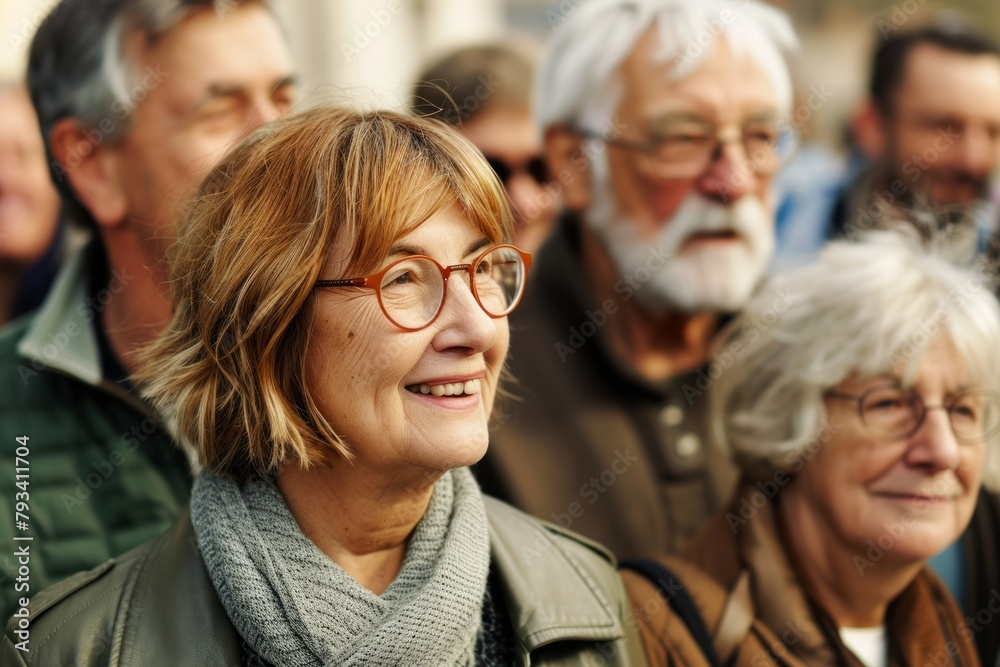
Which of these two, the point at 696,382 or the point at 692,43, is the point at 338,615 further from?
the point at 692,43

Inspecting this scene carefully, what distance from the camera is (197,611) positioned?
195 cm

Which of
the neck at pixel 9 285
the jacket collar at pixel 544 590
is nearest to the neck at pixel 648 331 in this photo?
the jacket collar at pixel 544 590

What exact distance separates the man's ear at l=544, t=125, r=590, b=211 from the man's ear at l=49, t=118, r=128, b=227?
4.67 ft

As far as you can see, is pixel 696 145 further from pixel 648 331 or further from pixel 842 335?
pixel 842 335

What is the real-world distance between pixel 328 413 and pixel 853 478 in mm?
1349

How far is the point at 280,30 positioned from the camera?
3.11 metres

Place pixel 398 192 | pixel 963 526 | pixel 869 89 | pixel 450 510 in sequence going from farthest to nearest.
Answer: pixel 869 89 < pixel 963 526 < pixel 450 510 < pixel 398 192

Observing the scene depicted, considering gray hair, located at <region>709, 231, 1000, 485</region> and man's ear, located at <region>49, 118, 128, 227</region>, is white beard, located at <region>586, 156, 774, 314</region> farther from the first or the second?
man's ear, located at <region>49, 118, 128, 227</region>

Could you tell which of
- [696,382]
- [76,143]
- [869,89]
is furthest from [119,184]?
[869,89]

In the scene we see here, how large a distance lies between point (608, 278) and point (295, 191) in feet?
5.96

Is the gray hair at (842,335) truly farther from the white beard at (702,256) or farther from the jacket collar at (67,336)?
the jacket collar at (67,336)

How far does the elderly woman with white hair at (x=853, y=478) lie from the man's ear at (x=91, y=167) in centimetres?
175

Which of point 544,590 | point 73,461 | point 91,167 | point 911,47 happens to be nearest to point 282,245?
point 544,590

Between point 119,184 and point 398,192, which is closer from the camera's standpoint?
point 398,192
